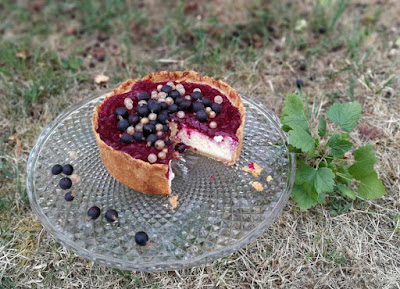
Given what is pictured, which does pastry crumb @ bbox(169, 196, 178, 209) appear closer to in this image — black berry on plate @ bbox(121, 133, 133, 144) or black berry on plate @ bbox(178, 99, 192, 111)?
black berry on plate @ bbox(121, 133, 133, 144)

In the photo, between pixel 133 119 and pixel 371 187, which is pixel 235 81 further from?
pixel 371 187

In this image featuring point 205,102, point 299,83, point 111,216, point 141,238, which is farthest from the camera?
point 299,83

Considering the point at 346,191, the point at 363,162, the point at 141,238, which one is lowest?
the point at 346,191

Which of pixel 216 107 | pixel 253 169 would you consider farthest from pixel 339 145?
pixel 216 107

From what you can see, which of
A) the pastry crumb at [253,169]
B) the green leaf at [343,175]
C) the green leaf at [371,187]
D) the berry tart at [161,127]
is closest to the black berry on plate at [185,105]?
the berry tart at [161,127]

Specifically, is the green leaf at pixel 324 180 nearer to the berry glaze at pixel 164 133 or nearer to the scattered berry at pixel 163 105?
the berry glaze at pixel 164 133

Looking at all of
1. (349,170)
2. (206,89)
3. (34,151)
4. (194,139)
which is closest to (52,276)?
(34,151)

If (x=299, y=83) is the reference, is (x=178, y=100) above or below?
above
